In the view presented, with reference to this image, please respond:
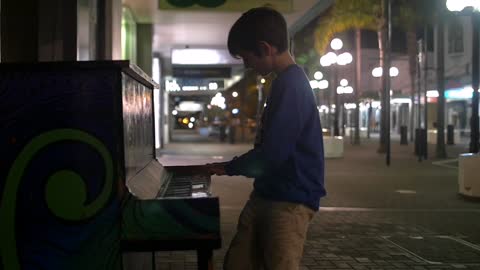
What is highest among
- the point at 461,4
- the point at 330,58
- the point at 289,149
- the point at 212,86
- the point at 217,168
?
the point at 330,58

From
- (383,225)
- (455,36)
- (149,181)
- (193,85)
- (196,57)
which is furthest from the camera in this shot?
(455,36)

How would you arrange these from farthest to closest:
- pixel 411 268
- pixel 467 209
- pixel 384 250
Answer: pixel 467 209
pixel 384 250
pixel 411 268

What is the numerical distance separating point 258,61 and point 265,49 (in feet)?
0.26

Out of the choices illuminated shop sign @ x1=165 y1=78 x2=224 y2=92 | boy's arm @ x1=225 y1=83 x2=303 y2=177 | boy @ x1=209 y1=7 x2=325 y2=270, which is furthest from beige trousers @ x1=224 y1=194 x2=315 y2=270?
illuminated shop sign @ x1=165 y1=78 x2=224 y2=92

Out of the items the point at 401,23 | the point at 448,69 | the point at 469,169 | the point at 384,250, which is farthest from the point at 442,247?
the point at 448,69

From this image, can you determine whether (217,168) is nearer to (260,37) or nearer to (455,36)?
(260,37)

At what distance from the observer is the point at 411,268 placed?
5.85 metres

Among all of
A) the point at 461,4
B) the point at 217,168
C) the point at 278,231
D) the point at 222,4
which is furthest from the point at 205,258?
the point at 461,4

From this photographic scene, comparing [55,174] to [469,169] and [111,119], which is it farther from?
[469,169]

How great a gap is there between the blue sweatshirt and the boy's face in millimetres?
83

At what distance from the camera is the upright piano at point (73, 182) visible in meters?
2.88

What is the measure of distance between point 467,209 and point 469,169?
972mm

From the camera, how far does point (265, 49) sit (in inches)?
120

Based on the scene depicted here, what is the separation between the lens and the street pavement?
6.11 metres
